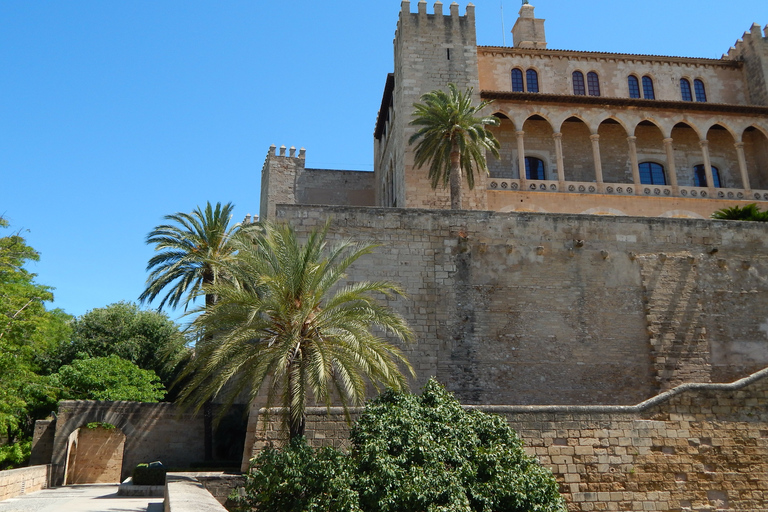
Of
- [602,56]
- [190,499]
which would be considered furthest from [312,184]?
[190,499]

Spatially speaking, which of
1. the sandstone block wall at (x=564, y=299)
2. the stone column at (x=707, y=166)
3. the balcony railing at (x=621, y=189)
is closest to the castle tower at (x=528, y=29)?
the stone column at (x=707, y=166)

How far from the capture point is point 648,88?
33.3 meters

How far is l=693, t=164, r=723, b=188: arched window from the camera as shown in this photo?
3148cm

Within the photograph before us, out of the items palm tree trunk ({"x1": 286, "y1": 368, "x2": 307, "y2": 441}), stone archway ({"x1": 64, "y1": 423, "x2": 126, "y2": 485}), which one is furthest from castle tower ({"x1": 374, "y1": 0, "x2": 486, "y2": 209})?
stone archway ({"x1": 64, "y1": 423, "x2": 126, "y2": 485})

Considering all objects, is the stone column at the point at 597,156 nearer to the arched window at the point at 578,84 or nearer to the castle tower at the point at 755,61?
the arched window at the point at 578,84

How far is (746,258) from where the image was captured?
2077 centimetres

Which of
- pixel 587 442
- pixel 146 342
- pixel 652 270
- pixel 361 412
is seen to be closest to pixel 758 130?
pixel 652 270

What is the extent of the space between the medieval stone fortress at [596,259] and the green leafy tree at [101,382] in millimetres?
9163

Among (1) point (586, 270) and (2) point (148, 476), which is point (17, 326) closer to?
(2) point (148, 476)

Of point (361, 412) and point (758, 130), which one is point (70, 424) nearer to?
point (361, 412)

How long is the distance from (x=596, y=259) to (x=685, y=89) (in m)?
17.7

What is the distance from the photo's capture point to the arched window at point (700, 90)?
110 feet

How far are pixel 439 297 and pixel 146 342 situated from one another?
1676cm

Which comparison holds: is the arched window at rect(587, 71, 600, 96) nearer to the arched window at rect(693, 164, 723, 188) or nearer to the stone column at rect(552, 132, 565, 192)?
the stone column at rect(552, 132, 565, 192)
